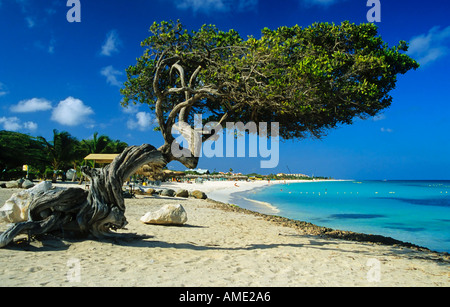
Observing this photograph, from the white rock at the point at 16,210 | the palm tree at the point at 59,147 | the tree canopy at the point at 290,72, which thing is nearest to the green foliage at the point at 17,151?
the palm tree at the point at 59,147

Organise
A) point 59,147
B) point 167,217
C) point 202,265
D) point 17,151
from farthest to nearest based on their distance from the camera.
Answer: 1. point 59,147
2. point 17,151
3. point 167,217
4. point 202,265

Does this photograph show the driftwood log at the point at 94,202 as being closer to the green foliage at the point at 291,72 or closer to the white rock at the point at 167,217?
the green foliage at the point at 291,72

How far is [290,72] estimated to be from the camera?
614cm

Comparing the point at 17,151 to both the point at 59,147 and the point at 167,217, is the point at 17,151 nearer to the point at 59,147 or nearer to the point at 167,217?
the point at 59,147

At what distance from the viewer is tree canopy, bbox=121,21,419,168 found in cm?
611

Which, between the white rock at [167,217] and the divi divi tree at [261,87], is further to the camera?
the white rock at [167,217]

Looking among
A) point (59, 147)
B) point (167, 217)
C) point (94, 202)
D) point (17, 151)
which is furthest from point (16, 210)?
point (59, 147)

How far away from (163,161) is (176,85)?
10.3 feet

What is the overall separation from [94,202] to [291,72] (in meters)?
5.01

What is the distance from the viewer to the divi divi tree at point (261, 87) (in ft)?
20.0

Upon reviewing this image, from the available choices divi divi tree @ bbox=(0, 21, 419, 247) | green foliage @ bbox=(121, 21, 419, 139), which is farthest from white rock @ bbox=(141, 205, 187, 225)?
green foliage @ bbox=(121, 21, 419, 139)

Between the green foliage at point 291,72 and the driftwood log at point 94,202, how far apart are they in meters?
0.99

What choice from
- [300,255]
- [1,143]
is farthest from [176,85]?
[1,143]

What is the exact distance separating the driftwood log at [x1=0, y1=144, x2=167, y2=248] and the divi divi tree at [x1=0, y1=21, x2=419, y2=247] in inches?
0.8
